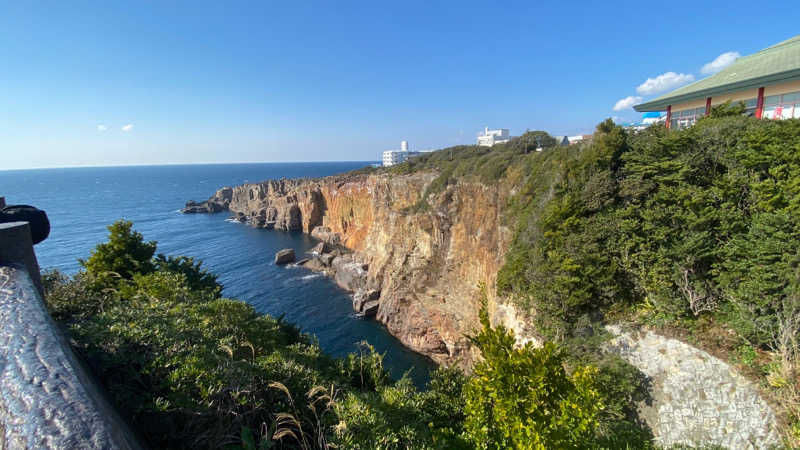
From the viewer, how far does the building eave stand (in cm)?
1349

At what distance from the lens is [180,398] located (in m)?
4.62

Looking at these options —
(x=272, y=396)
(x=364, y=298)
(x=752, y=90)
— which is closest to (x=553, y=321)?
(x=272, y=396)

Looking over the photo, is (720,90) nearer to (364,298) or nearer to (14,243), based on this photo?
(14,243)

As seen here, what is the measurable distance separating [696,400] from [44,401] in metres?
15.8

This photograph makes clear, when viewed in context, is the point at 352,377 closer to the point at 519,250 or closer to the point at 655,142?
the point at 519,250

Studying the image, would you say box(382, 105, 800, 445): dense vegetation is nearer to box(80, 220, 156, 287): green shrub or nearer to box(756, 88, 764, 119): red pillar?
box(756, 88, 764, 119): red pillar

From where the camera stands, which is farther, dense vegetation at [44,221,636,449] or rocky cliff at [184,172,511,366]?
rocky cliff at [184,172,511,366]

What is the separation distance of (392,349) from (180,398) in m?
25.5

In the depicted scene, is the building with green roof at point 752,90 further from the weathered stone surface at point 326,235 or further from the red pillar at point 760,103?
the weathered stone surface at point 326,235

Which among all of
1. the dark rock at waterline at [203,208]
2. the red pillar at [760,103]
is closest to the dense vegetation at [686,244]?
the red pillar at [760,103]

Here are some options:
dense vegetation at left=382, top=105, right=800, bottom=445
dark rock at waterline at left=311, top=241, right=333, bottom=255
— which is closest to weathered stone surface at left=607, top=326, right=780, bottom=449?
dense vegetation at left=382, top=105, right=800, bottom=445

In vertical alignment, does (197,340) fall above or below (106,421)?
below

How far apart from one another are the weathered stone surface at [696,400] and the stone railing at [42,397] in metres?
14.7

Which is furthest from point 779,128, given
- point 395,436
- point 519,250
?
point 395,436
